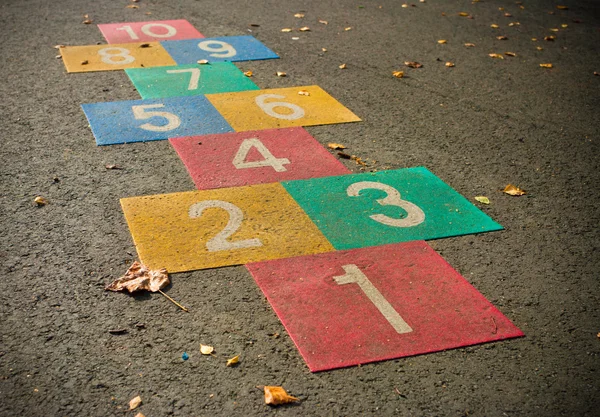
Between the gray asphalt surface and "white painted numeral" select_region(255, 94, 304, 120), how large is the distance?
385 mm

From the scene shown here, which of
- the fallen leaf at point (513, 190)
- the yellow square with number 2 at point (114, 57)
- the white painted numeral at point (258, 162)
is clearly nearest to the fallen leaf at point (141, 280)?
the white painted numeral at point (258, 162)

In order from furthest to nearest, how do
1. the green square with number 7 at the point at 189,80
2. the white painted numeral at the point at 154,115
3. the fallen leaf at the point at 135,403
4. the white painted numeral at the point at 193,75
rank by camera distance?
1. the white painted numeral at the point at 193,75
2. the green square with number 7 at the point at 189,80
3. the white painted numeral at the point at 154,115
4. the fallen leaf at the point at 135,403

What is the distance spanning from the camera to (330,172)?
19.1ft

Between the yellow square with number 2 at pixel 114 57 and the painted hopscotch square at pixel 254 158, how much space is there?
8.28 ft

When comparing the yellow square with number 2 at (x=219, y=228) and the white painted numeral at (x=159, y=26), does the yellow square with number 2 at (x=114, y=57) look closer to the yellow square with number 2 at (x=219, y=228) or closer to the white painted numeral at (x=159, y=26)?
the white painted numeral at (x=159, y=26)

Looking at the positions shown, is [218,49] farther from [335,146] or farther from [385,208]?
[385,208]

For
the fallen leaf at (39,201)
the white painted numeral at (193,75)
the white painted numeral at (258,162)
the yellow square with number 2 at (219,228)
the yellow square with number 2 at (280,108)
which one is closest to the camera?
the yellow square with number 2 at (219,228)

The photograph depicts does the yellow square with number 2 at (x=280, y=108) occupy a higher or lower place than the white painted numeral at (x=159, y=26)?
higher

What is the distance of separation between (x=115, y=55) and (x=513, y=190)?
17.9 feet

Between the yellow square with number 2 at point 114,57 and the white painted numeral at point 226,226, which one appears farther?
the yellow square with number 2 at point 114,57

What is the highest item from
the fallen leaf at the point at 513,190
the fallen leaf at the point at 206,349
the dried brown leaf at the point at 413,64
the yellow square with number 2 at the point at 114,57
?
the dried brown leaf at the point at 413,64

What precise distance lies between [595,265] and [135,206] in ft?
11.2

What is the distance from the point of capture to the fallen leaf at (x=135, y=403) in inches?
130

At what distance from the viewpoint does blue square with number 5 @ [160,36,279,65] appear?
8781 millimetres
